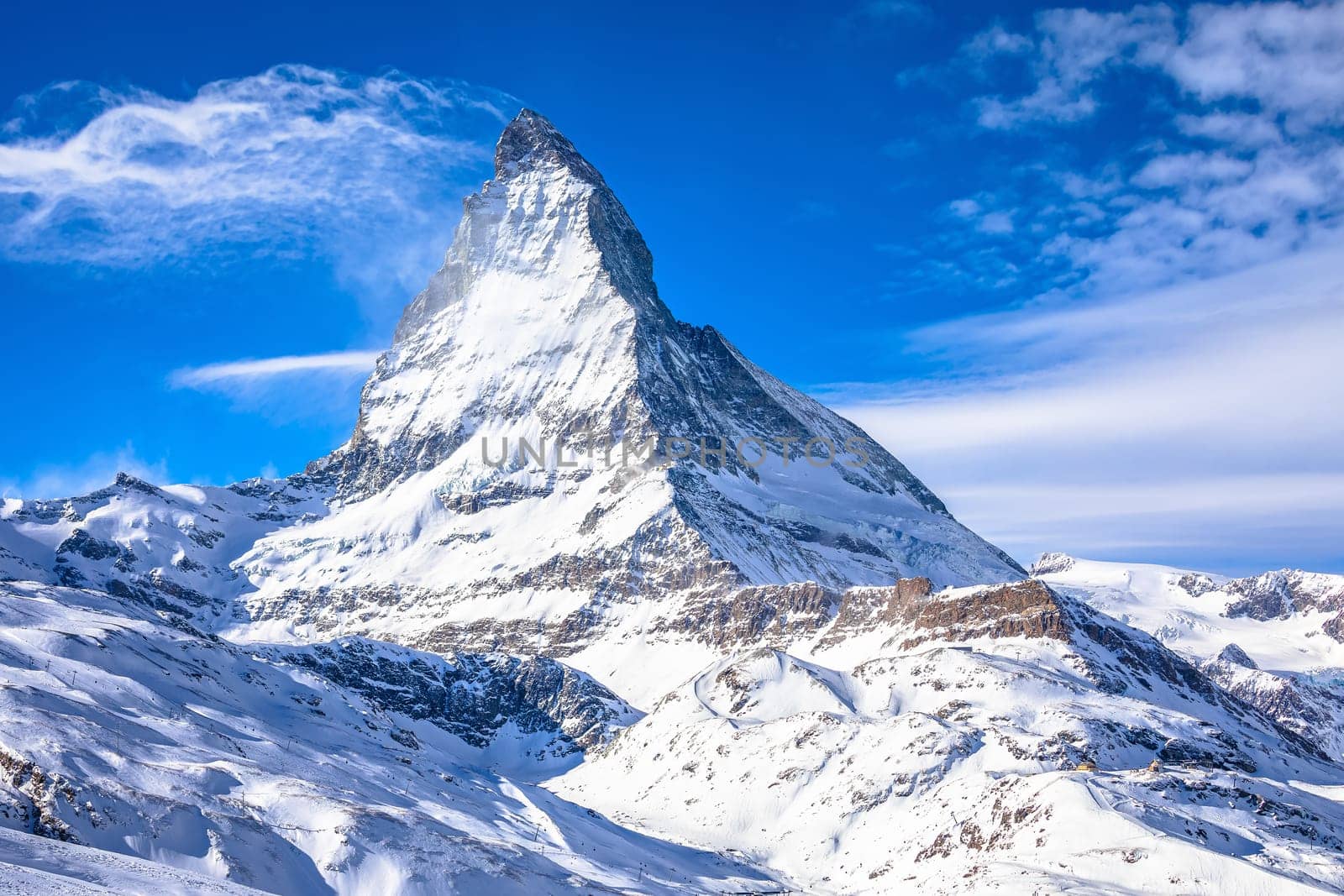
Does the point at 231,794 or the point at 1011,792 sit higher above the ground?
the point at 1011,792

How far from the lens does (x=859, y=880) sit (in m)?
138

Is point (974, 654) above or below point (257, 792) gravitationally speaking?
above

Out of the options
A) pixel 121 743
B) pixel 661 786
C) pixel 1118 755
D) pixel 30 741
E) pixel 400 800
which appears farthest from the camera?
pixel 661 786

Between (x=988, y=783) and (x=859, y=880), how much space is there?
1845cm

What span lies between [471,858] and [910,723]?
77346mm

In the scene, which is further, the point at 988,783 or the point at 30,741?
the point at 988,783

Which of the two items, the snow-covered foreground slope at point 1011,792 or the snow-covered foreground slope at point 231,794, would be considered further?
the snow-covered foreground slope at point 1011,792

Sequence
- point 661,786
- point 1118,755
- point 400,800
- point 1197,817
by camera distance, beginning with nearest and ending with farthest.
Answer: point 1197,817, point 400,800, point 1118,755, point 661,786

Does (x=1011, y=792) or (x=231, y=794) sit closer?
(x=231, y=794)

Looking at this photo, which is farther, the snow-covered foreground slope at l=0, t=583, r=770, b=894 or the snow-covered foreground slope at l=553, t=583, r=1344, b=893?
the snow-covered foreground slope at l=553, t=583, r=1344, b=893

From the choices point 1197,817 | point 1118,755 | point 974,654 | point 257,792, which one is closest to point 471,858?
point 257,792

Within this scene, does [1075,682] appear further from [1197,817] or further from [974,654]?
[1197,817]

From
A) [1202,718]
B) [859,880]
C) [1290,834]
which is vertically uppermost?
[1202,718]

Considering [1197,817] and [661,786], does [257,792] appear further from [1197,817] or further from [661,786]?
Result: [661,786]
